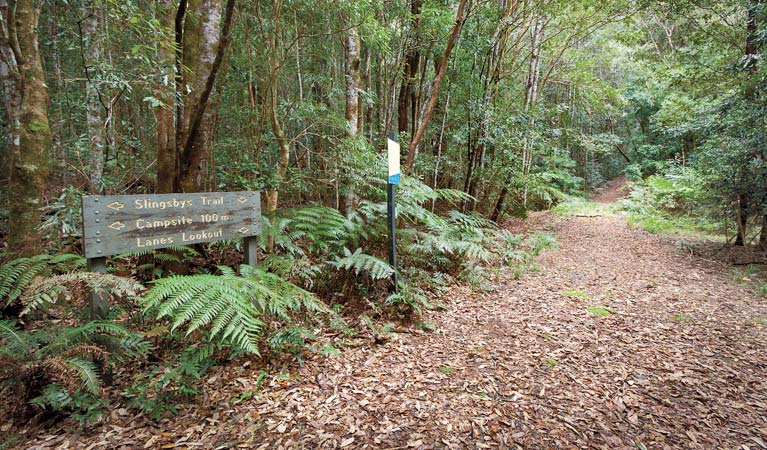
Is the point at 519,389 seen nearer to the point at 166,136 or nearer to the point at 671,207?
the point at 166,136

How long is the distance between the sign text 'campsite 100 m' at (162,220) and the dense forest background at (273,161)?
28cm

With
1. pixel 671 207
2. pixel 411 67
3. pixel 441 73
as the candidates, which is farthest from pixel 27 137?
pixel 671 207

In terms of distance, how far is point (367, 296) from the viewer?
4.19m

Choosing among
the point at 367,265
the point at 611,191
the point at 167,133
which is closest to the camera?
the point at 367,265

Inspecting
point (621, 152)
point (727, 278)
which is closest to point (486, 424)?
point (727, 278)

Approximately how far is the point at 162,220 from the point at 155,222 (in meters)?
0.05

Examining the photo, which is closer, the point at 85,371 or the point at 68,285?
the point at 85,371

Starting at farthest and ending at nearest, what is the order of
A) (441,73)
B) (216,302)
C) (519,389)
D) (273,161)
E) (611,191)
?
(611,191) → (273,161) → (441,73) → (519,389) → (216,302)

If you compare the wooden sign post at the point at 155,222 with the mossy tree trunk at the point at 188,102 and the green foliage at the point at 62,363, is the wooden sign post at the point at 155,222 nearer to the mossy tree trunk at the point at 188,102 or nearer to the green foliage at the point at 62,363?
the green foliage at the point at 62,363

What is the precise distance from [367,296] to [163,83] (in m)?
3.12

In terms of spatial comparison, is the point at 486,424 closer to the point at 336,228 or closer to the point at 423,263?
the point at 336,228

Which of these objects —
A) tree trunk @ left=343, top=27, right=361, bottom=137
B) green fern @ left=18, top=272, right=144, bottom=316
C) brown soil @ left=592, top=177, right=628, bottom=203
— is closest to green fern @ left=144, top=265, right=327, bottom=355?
green fern @ left=18, top=272, right=144, bottom=316

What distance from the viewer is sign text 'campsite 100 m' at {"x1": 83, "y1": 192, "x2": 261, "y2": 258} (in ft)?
7.90

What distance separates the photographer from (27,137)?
2.95m
